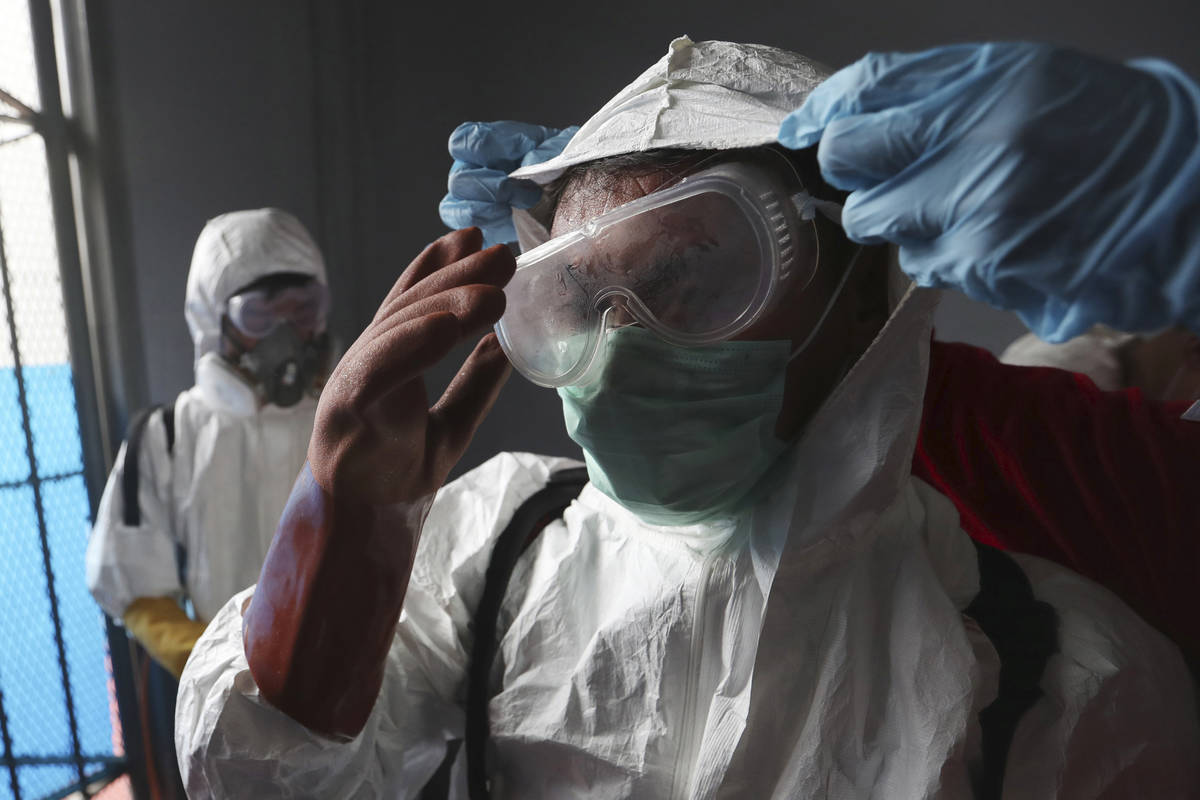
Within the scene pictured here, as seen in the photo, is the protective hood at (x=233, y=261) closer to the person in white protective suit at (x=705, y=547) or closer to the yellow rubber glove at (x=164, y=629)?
the yellow rubber glove at (x=164, y=629)

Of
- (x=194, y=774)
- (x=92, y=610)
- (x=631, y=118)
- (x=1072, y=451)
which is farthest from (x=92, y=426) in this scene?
(x=1072, y=451)

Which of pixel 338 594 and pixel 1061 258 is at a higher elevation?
pixel 1061 258

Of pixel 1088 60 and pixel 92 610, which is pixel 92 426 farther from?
pixel 1088 60

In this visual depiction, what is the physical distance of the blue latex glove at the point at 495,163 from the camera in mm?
986

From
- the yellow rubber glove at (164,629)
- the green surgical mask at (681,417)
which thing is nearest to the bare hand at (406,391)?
the green surgical mask at (681,417)

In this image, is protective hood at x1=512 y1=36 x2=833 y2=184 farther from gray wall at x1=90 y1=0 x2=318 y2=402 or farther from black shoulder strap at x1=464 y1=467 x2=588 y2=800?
gray wall at x1=90 y1=0 x2=318 y2=402

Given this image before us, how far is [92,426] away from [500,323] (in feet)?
8.35

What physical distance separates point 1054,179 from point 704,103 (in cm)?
34

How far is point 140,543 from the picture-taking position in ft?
7.14

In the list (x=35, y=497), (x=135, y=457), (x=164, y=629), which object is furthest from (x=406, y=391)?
(x=35, y=497)

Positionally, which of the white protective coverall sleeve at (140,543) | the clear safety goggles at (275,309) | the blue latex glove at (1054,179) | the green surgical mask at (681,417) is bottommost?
the white protective coverall sleeve at (140,543)

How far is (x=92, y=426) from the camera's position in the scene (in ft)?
9.00

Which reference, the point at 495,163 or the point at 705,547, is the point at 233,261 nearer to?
the point at 495,163

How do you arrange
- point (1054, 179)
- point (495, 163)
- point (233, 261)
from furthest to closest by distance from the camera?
point (233, 261) → point (495, 163) → point (1054, 179)
